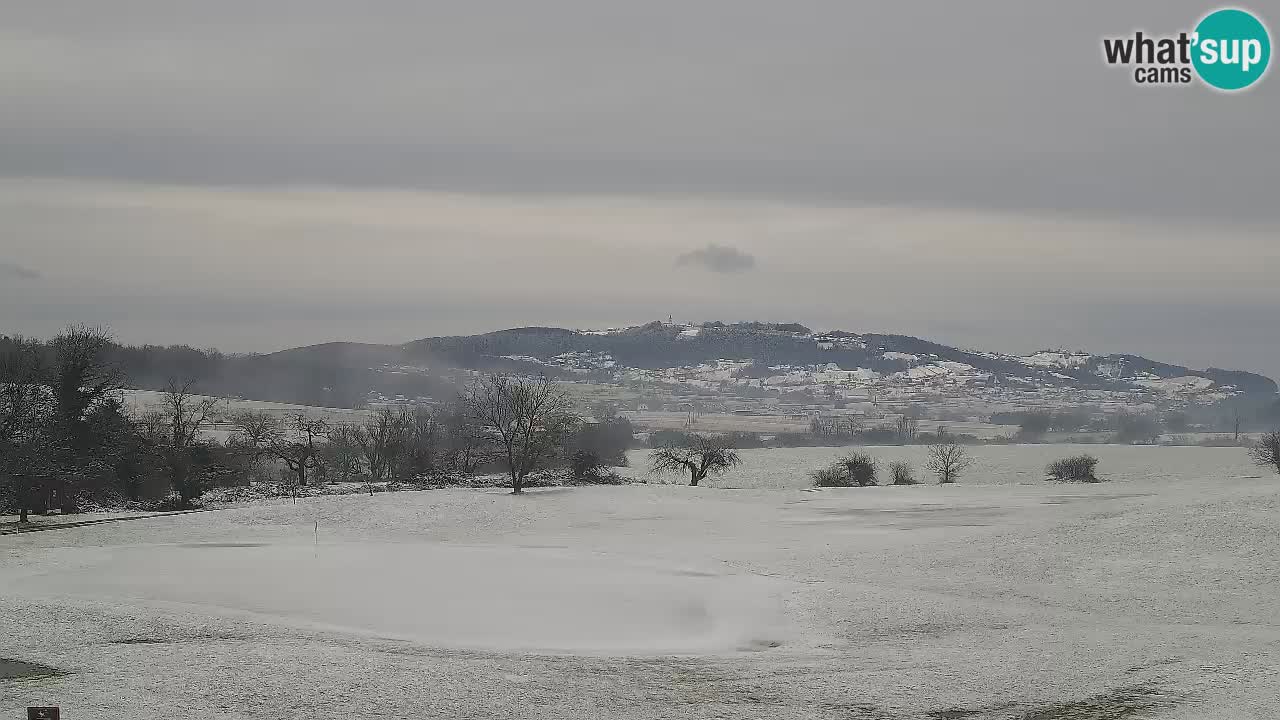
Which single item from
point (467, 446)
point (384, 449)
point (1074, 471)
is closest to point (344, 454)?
point (384, 449)

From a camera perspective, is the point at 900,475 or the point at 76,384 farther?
the point at 900,475

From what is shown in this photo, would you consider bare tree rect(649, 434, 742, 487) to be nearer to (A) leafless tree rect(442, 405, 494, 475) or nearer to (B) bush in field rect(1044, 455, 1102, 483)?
(A) leafless tree rect(442, 405, 494, 475)

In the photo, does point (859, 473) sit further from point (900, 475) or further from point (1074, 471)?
point (1074, 471)

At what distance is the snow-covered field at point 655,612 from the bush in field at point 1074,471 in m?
30.3

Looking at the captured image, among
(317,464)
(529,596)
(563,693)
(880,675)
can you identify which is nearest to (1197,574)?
(880,675)

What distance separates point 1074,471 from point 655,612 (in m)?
66.2

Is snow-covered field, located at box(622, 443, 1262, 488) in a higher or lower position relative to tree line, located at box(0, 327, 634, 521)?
lower

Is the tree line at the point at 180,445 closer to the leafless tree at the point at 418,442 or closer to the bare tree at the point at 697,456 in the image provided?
the leafless tree at the point at 418,442

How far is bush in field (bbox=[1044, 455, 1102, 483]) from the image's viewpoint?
8506cm

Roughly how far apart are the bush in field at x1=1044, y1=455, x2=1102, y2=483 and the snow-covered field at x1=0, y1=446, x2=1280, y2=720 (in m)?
30.3

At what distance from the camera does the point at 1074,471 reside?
284 feet

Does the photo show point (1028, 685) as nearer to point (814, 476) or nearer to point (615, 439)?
point (814, 476)

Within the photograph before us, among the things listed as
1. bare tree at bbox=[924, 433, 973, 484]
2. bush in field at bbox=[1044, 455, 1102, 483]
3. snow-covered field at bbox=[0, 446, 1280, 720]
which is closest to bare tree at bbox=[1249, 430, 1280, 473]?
bush in field at bbox=[1044, 455, 1102, 483]

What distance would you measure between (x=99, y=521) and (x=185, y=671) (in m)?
34.7
